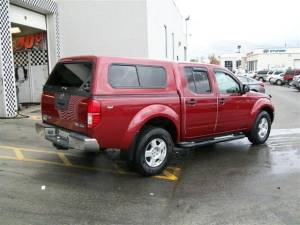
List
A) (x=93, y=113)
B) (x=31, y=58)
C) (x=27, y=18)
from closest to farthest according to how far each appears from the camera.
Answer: (x=93, y=113) → (x=27, y=18) → (x=31, y=58)

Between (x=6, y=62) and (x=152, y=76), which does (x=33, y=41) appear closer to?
(x=6, y=62)

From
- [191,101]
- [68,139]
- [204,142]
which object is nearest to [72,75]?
[68,139]

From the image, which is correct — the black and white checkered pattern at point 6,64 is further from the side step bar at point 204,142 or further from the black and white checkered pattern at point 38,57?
the side step bar at point 204,142

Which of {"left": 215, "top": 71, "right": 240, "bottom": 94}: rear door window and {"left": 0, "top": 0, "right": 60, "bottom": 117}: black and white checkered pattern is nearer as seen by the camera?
{"left": 215, "top": 71, "right": 240, "bottom": 94}: rear door window

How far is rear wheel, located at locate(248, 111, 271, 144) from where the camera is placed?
8188mm

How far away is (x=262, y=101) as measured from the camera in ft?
27.1

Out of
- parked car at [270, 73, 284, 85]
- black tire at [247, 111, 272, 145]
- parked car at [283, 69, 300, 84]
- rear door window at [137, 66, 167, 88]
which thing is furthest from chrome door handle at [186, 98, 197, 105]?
parked car at [270, 73, 284, 85]

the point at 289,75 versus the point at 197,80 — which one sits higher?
the point at 197,80

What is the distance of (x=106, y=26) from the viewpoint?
1705 centimetres

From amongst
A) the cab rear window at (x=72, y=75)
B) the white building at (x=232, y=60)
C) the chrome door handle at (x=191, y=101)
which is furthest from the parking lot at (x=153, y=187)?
the white building at (x=232, y=60)

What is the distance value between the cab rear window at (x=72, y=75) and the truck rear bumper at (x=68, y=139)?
0.74 m

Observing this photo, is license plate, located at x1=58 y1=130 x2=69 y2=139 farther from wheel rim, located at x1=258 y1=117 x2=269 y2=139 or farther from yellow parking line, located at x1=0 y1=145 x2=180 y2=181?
wheel rim, located at x1=258 y1=117 x2=269 y2=139

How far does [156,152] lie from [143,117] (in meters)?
0.70

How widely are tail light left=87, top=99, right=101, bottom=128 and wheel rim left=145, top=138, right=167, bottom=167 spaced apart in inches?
43.6
